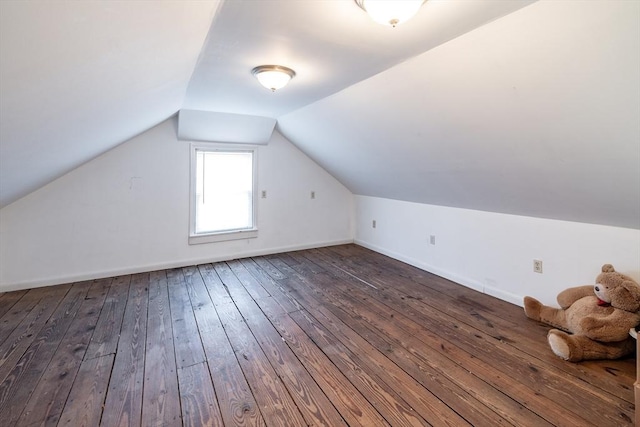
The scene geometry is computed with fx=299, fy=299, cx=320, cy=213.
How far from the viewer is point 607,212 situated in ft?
7.47

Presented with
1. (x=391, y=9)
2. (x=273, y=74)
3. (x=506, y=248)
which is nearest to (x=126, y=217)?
(x=273, y=74)

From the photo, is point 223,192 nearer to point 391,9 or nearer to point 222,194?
point 222,194

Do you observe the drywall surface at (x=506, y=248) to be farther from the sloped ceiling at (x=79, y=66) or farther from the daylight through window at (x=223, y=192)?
the sloped ceiling at (x=79, y=66)

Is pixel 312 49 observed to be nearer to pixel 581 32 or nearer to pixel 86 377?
pixel 581 32

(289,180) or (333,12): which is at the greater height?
(333,12)

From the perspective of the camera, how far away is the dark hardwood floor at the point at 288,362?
5.39 feet

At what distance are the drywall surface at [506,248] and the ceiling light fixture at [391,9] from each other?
240 centimetres

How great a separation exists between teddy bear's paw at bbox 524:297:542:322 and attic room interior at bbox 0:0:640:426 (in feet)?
0.54

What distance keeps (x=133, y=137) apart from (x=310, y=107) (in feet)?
7.34

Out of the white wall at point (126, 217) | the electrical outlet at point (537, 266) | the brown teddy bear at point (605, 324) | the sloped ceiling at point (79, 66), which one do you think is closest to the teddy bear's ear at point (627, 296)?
the brown teddy bear at point (605, 324)

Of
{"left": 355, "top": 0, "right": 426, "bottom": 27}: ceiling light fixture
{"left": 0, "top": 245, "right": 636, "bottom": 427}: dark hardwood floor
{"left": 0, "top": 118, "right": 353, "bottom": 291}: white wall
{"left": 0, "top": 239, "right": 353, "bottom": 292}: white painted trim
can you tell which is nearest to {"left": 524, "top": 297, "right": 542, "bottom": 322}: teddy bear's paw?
{"left": 0, "top": 245, "right": 636, "bottom": 427}: dark hardwood floor

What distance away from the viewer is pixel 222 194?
4500 millimetres

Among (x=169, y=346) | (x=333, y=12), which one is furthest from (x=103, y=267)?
(x=333, y=12)

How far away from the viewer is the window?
14.0 feet
